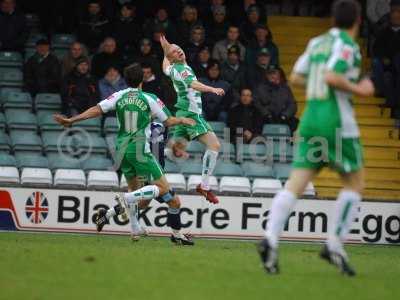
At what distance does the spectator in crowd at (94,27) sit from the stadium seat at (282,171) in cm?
413

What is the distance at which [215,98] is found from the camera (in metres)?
20.2

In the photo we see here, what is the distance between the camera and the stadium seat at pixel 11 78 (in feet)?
66.9

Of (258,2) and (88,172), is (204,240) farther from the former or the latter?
(258,2)

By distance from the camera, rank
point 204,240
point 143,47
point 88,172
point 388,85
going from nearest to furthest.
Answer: point 204,240 → point 88,172 → point 143,47 → point 388,85

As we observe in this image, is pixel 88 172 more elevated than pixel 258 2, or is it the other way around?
pixel 258 2

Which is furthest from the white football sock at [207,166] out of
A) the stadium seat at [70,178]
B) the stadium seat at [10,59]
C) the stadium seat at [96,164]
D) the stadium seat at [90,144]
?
the stadium seat at [10,59]

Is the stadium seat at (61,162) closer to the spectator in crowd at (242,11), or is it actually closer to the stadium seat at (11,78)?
the stadium seat at (11,78)

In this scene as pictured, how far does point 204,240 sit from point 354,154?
687cm

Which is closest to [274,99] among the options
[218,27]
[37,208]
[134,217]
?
[218,27]

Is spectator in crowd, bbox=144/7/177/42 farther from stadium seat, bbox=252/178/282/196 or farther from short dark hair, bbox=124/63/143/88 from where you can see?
short dark hair, bbox=124/63/143/88

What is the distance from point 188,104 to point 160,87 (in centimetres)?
414

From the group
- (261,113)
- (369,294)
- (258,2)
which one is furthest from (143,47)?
(369,294)

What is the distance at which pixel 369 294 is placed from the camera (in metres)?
9.97

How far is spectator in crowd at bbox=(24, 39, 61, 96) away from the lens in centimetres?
1994
